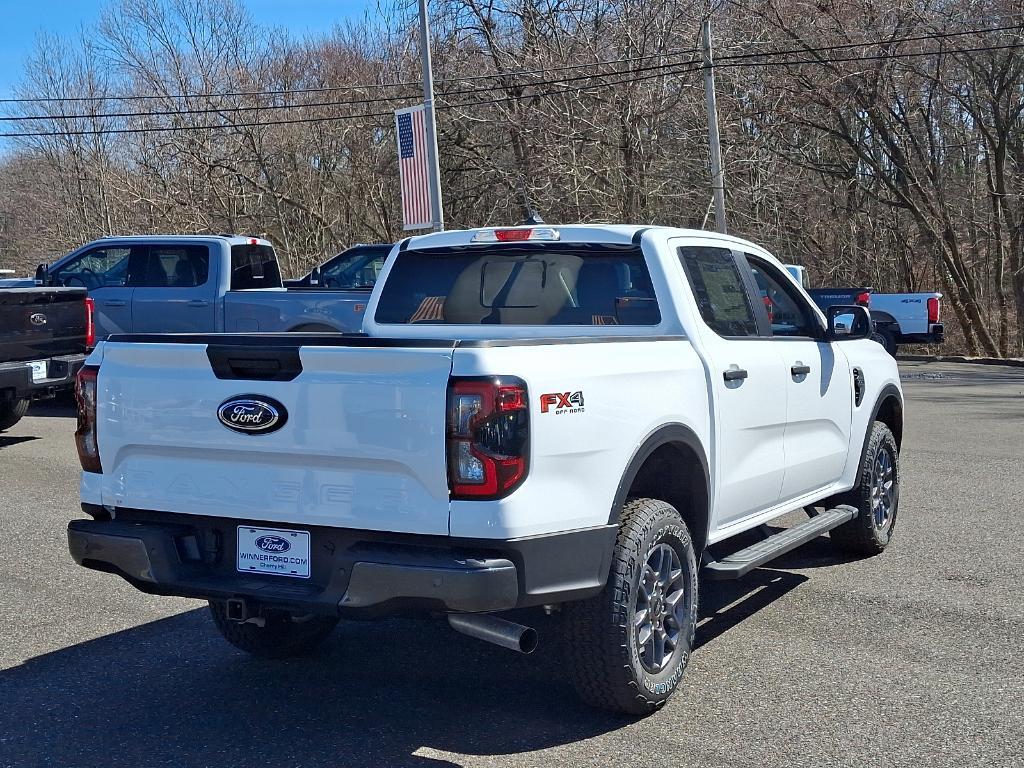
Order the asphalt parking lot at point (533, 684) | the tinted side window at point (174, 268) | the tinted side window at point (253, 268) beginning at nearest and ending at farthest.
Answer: the asphalt parking lot at point (533, 684), the tinted side window at point (174, 268), the tinted side window at point (253, 268)

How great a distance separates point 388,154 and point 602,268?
30.9 meters

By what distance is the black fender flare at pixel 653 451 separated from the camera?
14.0ft

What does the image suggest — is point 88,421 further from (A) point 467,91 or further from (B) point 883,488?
(A) point 467,91

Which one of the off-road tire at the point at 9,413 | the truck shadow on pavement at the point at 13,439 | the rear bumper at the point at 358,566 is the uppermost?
the off-road tire at the point at 9,413

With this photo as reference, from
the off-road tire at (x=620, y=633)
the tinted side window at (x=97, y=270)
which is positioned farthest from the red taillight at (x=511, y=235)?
the tinted side window at (x=97, y=270)

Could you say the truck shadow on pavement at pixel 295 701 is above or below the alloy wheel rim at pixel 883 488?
below

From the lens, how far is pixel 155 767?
4.12 meters

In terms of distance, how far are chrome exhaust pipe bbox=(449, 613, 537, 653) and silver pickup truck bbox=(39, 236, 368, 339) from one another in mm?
10530

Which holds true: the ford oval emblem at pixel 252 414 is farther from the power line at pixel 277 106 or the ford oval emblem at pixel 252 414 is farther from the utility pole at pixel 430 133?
the power line at pixel 277 106

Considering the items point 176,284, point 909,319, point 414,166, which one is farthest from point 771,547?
point 414,166

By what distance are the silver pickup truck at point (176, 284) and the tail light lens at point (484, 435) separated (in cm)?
1066

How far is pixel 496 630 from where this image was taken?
400 centimetres

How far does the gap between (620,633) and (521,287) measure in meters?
1.97

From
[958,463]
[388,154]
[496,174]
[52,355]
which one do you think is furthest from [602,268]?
[388,154]
